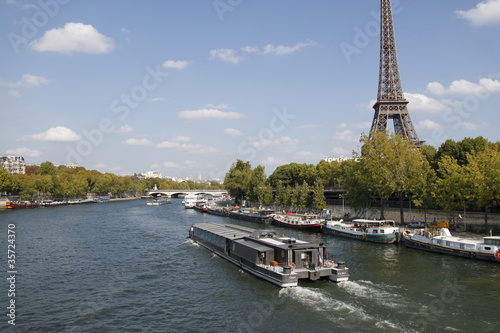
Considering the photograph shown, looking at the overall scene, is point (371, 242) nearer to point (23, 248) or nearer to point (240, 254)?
point (240, 254)

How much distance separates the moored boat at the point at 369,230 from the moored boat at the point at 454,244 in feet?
6.75

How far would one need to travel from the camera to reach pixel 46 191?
160 metres

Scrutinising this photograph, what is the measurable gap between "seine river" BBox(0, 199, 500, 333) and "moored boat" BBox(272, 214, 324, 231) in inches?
820

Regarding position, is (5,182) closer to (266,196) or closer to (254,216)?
(266,196)

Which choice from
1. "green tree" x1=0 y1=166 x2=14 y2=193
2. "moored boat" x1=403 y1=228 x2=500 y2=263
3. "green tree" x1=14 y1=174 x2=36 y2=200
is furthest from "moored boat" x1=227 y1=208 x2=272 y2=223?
"green tree" x1=14 y1=174 x2=36 y2=200

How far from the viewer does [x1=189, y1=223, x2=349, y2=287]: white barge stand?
33188 millimetres

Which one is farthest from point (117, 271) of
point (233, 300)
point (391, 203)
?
point (391, 203)

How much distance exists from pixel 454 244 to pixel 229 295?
2746 centimetres

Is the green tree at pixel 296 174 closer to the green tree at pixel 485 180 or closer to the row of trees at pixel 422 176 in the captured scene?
the row of trees at pixel 422 176

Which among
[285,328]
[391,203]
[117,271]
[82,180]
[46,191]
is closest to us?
[285,328]

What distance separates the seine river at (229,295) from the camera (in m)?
25.4

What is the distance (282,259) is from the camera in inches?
1404

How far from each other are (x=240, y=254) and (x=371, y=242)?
75.5ft

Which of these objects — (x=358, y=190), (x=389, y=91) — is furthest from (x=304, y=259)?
(x=389, y=91)
